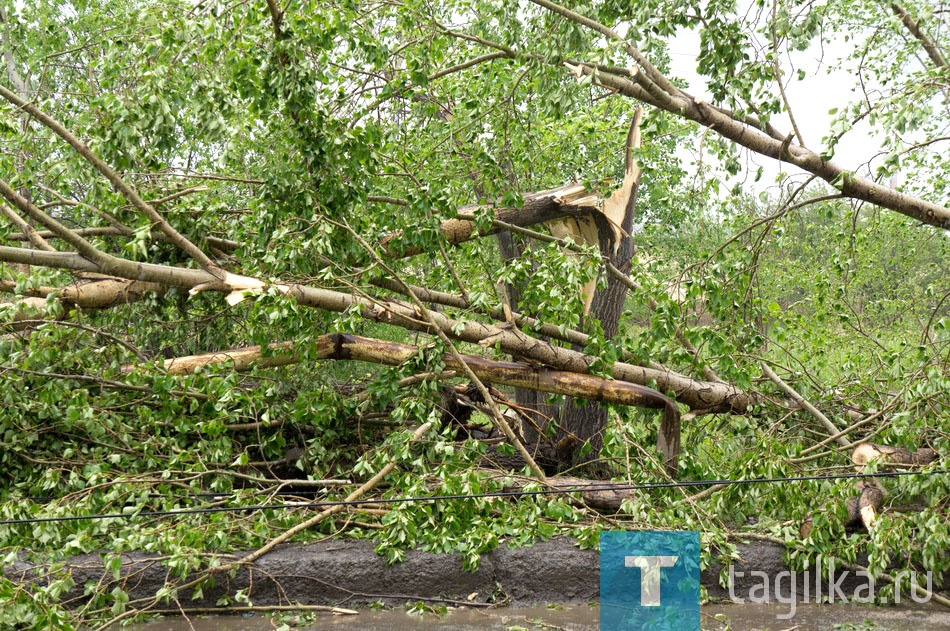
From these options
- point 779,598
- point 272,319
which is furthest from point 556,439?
point 272,319

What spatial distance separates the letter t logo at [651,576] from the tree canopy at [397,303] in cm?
32

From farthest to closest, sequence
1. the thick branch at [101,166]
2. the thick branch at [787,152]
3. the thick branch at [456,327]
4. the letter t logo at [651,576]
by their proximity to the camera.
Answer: the thick branch at [456,327], the thick branch at [787,152], the thick branch at [101,166], the letter t logo at [651,576]

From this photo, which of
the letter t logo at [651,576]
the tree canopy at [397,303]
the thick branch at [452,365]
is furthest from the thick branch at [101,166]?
the letter t logo at [651,576]

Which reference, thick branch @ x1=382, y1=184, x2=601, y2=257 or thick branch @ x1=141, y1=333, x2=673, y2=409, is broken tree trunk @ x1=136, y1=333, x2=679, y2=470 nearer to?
thick branch @ x1=141, y1=333, x2=673, y2=409

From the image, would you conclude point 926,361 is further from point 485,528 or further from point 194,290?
point 194,290

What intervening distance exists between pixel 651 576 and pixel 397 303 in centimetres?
234

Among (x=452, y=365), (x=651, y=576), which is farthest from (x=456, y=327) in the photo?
(x=651, y=576)

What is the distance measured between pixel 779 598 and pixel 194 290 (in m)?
3.76

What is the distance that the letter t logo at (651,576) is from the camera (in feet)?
15.1

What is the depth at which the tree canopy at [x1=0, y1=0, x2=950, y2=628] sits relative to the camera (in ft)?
15.8

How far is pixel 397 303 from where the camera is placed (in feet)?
19.1

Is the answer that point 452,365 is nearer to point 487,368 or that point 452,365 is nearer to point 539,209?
point 487,368

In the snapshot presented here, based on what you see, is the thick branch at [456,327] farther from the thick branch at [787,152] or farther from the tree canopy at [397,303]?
the thick branch at [787,152]

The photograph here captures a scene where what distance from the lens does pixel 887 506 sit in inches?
199
